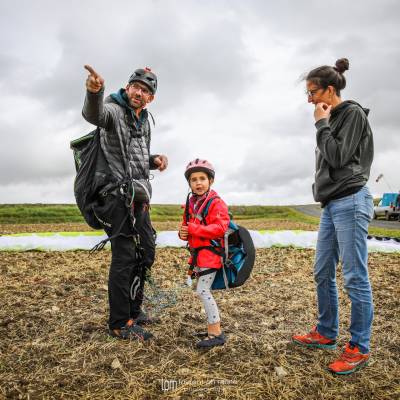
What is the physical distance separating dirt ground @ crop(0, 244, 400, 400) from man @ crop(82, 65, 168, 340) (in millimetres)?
399

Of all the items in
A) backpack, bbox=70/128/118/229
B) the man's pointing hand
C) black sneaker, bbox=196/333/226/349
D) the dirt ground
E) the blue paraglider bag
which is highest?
the man's pointing hand

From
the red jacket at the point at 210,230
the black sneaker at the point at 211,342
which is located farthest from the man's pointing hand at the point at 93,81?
the black sneaker at the point at 211,342

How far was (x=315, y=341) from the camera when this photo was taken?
359 cm

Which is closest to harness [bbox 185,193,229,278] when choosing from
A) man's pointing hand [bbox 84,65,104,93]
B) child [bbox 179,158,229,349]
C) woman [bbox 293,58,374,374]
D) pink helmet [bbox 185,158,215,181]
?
child [bbox 179,158,229,349]

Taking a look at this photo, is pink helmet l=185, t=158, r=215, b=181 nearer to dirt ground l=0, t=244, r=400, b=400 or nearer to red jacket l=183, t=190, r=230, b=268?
red jacket l=183, t=190, r=230, b=268

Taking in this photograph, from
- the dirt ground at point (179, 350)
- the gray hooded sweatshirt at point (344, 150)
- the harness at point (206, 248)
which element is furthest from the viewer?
the harness at point (206, 248)

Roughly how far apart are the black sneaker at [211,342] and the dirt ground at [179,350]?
7 centimetres

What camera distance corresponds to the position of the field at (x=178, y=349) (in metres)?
2.79

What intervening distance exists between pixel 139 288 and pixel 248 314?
58.9 inches

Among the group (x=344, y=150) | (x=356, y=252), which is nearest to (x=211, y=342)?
(x=356, y=252)

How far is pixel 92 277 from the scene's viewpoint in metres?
6.68

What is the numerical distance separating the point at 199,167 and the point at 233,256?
925mm

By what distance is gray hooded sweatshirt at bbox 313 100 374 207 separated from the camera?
116 inches

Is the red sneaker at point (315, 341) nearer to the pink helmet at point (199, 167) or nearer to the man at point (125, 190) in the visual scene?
the man at point (125, 190)
